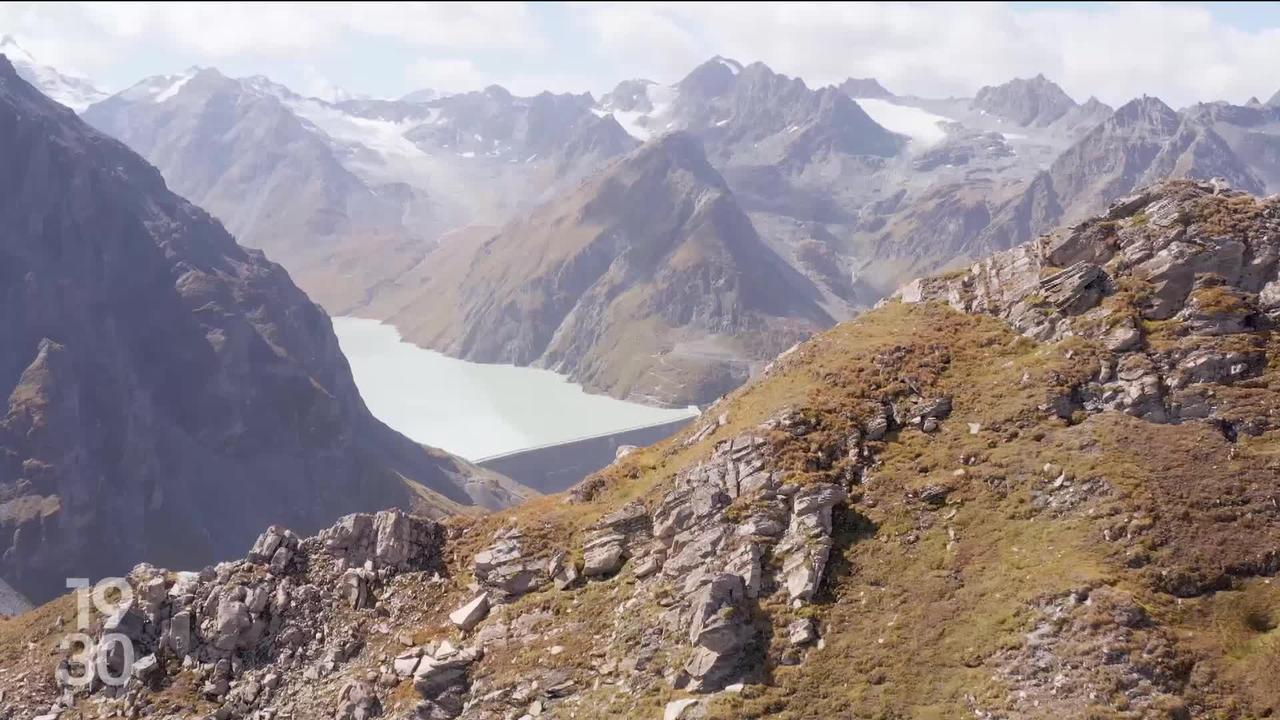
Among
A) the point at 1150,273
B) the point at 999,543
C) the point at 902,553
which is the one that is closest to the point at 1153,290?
the point at 1150,273

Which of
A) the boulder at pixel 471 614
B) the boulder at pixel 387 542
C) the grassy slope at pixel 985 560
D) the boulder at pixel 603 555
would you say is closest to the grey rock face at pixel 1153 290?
the grassy slope at pixel 985 560

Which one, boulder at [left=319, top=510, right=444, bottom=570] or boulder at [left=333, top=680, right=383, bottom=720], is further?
boulder at [left=319, top=510, right=444, bottom=570]

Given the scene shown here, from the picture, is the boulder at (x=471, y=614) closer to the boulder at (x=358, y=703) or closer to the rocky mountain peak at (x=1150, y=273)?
the boulder at (x=358, y=703)

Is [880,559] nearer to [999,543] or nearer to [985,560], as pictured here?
[985,560]

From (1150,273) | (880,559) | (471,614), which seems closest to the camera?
(880,559)

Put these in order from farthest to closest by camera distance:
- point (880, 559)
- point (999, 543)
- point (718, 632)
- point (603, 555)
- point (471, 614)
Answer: point (603, 555), point (471, 614), point (880, 559), point (999, 543), point (718, 632)

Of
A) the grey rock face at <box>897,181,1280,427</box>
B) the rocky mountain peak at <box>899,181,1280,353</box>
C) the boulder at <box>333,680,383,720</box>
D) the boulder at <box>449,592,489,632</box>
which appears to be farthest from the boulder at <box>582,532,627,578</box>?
the rocky mountain peak at <box>899,181,1280,353</box>

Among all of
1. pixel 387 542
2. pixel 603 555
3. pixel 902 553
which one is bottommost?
pixel 902 553

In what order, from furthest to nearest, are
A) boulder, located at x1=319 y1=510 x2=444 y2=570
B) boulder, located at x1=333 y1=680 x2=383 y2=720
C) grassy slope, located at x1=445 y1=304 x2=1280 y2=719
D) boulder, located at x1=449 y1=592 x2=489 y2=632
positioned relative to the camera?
boulder, located at x1=319 y1=510 x2=444 y2=570, boulder, located at x1=449 y1=592 x2=489 y2=632, boulder, located at x1=333 y1=680 x2=383 y2=720, grassy slope, located at x1=445 y1=304 x2=1280 y2=719

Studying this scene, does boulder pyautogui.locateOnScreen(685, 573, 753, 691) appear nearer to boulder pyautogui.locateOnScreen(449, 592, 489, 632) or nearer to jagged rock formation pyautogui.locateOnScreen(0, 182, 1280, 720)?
jagged rock formation pyautogui.locateOnScreen(0, 182, 1280, 720)
